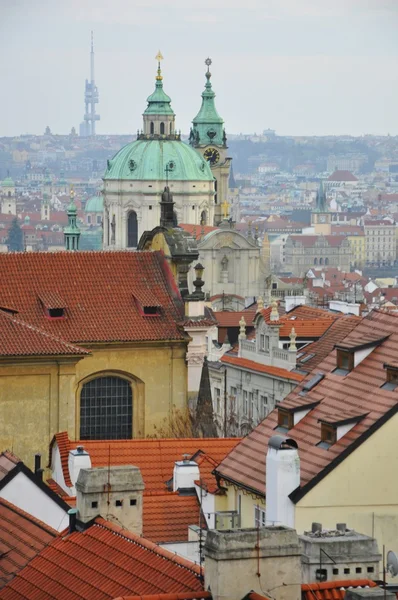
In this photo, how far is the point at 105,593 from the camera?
20.1 metres

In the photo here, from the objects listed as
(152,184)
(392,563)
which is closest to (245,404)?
(392,563)

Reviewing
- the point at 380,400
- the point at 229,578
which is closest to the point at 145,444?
the point at 380,400

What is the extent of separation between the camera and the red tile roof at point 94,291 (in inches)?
1790

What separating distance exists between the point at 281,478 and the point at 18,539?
9.44 feet

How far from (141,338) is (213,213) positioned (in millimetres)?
100319

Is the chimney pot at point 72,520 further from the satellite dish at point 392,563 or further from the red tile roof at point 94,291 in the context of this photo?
the red tile roof at point 94,291

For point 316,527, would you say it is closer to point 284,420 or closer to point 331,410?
point 331,410

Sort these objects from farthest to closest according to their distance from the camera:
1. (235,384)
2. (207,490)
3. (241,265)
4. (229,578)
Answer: (241,265) < (235,384) < (207,490) < (229,578)

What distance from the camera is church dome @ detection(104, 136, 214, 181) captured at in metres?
144

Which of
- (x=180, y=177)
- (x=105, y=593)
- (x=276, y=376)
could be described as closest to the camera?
(x=105, y=593)

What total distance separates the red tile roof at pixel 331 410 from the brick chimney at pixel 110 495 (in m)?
2.74

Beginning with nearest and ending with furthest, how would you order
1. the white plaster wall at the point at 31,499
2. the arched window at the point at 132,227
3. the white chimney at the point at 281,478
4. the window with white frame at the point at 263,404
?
the white chimney at the point at 281,478 → the white plaster wall at the point at 31,499 → the window with white frame at the point at 263,404 → the arched window at the point at 132,227

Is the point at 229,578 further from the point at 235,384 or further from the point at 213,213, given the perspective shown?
the point at 213,213

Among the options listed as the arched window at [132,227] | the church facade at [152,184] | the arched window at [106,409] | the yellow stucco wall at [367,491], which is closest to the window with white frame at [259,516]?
the yellow stucco wall at [367,491]
